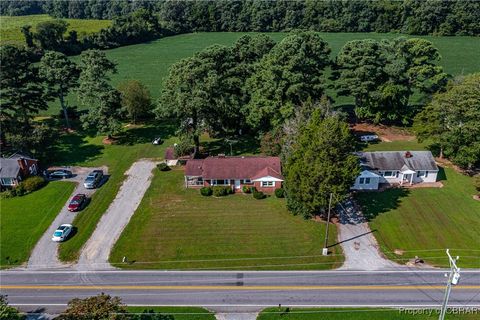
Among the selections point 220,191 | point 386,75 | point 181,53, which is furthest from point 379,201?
point 181,53

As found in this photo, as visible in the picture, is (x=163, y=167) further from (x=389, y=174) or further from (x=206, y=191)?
(x=389, y=174)

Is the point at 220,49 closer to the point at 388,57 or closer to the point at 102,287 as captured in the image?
the point at 388,57

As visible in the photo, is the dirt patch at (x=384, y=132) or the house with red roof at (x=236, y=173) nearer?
the house with red roof at (x=236, y=173)

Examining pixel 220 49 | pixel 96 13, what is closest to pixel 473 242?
Answer: pixel 220 49

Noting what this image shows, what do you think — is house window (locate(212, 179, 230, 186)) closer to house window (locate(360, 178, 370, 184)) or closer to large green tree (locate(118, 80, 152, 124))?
house window (locate(360, 178, 370, 184))

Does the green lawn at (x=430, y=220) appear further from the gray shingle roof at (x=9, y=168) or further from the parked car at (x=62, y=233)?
the gray shingle roof at (x=9, y=168)

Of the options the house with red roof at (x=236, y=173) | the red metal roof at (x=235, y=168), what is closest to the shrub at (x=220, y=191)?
the house with red roof at (x=236, y=173)

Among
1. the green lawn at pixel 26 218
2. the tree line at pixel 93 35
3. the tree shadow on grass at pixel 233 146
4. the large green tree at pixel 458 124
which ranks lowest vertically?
the green lawn at pixel 26 218
